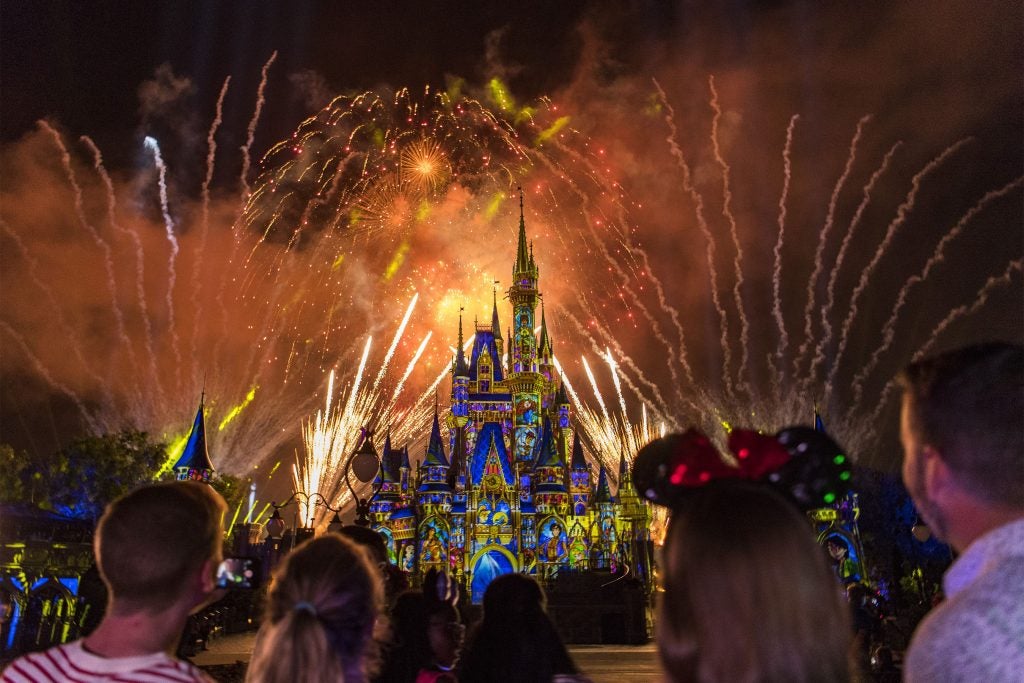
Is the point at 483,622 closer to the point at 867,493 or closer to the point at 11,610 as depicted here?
the point at 11,610

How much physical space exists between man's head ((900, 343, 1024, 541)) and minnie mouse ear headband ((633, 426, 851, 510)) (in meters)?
0.29

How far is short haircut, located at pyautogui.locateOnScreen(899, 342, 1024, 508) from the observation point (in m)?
2.35

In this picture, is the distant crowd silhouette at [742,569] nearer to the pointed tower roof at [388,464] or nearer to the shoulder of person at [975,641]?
the shoulder of person at [975,641]

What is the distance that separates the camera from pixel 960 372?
246 centimetres

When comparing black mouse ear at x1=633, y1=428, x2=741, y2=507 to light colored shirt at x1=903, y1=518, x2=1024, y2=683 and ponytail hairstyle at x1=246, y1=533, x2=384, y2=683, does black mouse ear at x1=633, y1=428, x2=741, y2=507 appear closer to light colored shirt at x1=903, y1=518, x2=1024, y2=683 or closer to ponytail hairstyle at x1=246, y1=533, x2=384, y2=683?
light colored shirt at x1=903, y1=518, x2=1024, y2=683

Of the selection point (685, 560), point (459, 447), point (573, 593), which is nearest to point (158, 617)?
point (685, 560)

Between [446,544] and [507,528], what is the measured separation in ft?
15.9

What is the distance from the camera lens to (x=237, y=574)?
3.16 m

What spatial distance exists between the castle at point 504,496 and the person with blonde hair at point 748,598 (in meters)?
47.8

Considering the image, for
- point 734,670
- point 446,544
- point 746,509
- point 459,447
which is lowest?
point 734,670

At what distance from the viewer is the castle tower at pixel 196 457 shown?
37.2 metres

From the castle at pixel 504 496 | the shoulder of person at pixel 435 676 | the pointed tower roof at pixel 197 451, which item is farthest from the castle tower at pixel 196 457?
the shoulder of person at pixel 435 676

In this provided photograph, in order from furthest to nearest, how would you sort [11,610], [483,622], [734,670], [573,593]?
[573,593] → [11,610] → [483,622] → [734,670]

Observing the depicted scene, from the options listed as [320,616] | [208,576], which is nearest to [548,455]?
[320,616]
